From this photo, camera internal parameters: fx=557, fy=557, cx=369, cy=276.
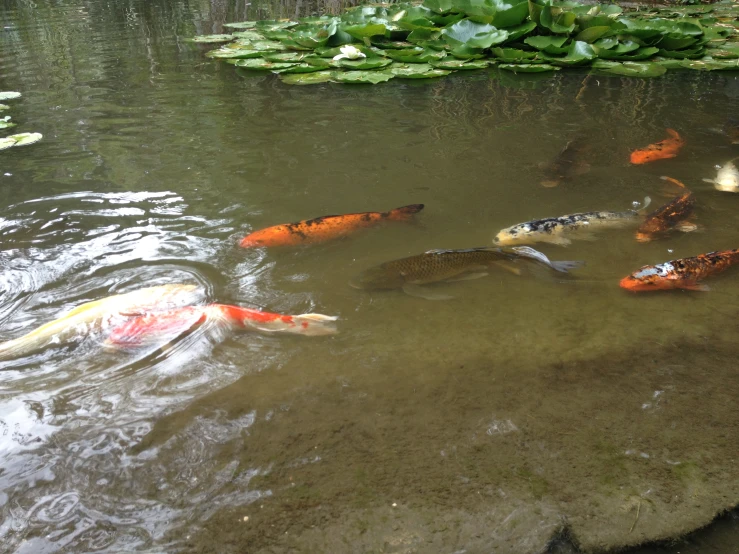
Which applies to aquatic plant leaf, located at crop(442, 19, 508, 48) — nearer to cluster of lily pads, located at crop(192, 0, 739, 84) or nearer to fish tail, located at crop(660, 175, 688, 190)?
cluster of lily pads, located at crop(192, 0, 739, 84)

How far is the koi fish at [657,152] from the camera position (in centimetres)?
509

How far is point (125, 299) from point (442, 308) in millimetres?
1786

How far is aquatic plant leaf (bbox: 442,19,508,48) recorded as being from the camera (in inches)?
337

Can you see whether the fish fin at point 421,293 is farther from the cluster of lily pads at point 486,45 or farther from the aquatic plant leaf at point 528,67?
the aquatic plant leaf at point 528,67

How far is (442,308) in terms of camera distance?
3.27m

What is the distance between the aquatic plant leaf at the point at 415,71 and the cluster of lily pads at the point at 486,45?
0.6 inches

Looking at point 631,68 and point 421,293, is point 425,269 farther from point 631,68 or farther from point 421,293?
point 631,68

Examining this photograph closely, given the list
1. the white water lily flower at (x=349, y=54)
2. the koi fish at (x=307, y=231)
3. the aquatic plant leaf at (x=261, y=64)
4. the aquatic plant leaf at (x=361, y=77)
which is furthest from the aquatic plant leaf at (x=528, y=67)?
the koi fish at (x=307, y=231)

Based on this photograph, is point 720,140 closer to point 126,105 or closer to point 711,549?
point 711,549

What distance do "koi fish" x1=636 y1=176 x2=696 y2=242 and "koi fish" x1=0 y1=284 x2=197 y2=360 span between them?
3131mm

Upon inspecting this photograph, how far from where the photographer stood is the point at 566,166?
194 inches

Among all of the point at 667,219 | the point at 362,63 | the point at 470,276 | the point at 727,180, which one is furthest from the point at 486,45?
the point at 470,276

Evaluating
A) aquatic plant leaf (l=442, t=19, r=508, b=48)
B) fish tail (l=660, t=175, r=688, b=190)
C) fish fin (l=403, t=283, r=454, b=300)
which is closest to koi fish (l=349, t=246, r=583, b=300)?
fish fin (l=403, t=283, r=454, b=300)

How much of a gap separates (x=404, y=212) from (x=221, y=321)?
1.68 meters
